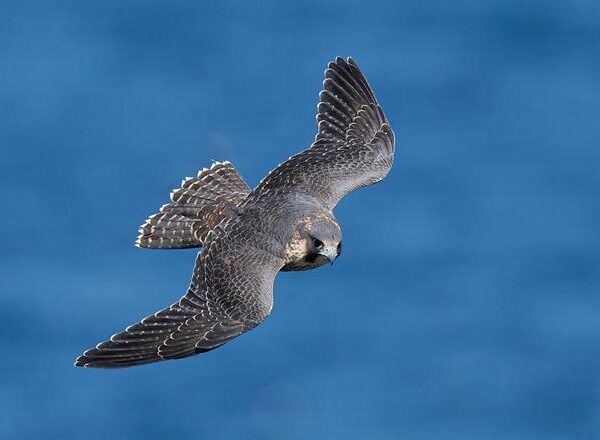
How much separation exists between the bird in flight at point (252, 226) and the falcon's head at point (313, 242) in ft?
0.04

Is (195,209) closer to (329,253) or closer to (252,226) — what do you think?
(252,226)

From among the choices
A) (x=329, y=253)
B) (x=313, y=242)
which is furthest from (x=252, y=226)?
(x=329, y=253)

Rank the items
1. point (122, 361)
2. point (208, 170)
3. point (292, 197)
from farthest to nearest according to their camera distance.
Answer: point (208, 170), point (292, 197), point (122, 361)

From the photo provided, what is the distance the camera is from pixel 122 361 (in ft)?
69.8

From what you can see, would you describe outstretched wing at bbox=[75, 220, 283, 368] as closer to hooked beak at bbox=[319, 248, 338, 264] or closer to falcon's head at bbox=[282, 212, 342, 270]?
falcon's head at bbox=[282, 212, 342, 270]

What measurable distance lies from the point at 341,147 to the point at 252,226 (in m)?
2.66

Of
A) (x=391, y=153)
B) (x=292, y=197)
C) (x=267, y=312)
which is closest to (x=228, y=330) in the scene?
(x=267, y=312)

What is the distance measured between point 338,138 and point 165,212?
2576mm

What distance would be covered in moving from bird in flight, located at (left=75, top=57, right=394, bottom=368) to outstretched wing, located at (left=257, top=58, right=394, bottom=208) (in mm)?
13

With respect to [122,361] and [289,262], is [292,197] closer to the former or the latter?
[289,262]

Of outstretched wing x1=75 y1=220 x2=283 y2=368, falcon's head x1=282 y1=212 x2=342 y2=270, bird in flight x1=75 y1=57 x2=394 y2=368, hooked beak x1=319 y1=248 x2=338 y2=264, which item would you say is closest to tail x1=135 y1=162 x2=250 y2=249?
bird in flight x1=75 y1=57 x2=394 y2=368

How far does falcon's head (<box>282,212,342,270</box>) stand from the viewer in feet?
72.4

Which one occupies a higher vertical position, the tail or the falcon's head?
the tail

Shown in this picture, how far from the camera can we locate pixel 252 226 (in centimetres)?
2256
